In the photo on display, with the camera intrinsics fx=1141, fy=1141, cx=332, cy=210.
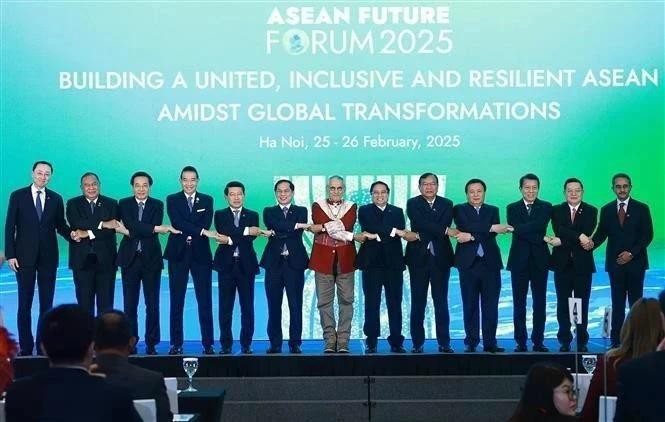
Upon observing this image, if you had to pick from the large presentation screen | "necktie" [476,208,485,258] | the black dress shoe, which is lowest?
the black dress shoe

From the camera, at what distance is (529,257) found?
8336mm

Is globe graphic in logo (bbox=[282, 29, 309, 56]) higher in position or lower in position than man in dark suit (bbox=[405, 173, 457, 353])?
higher

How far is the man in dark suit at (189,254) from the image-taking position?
8328 millimetres

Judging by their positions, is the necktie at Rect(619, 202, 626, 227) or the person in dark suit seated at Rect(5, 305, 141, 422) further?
the necktie at Rect(619, 202, 626, 227)

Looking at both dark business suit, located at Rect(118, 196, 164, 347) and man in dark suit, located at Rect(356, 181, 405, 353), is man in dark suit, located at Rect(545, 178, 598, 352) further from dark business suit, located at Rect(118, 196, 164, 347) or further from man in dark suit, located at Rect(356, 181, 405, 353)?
dark business suit, located at Rect(118, 196, 164, 347)

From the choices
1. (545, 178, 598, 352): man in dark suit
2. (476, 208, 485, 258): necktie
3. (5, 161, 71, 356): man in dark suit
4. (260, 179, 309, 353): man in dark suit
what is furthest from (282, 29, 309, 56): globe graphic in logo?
(545, 178, 598, 352): man in dark suit

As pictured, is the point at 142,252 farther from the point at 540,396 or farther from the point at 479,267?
the point at 540,396

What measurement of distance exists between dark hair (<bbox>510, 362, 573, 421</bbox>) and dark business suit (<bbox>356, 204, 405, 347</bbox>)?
4.74m

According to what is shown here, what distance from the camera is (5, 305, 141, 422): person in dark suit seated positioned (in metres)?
2.90

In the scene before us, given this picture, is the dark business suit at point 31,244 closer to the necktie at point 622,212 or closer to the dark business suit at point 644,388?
the necktie at point 622,212

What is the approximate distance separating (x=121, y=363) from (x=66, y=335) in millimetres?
939

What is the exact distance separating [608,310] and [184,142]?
4684 millimetres

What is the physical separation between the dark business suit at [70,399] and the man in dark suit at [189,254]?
5344 millimetres

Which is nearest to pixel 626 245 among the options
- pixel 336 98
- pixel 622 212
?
pixel 622 212
